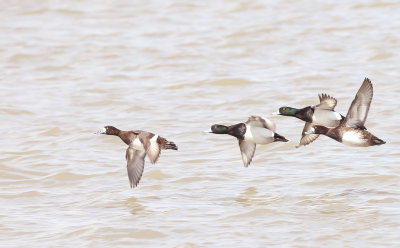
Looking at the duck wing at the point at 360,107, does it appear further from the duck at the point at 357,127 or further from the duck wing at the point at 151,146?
the duck wing at the point at 151,146

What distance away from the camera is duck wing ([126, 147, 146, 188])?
12.4 m

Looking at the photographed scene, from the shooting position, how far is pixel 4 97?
1848 cm

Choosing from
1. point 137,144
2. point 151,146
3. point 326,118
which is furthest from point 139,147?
point 326,118

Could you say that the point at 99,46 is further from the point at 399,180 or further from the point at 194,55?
the point at 399,180

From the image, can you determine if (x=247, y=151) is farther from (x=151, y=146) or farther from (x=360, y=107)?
(x=360, y=107)

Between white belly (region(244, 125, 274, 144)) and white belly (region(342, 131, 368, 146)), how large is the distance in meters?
0.85

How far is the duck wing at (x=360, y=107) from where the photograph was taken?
11797 mm

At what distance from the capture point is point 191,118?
54.5ft

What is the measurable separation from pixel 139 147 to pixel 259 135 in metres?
1.39

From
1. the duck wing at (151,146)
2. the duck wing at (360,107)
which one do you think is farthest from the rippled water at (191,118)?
the duck wing at (360,107)

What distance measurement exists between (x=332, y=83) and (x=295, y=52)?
8.49 feet

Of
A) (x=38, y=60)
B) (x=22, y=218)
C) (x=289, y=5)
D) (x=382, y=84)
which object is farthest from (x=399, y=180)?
(x=289, y=5)

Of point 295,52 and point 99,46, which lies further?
point 99,46

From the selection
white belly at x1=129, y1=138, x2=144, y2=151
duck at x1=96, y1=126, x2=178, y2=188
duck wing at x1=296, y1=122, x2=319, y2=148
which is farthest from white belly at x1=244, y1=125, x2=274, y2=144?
white belly at x1=129, y1=138, x2=144, y2=151
